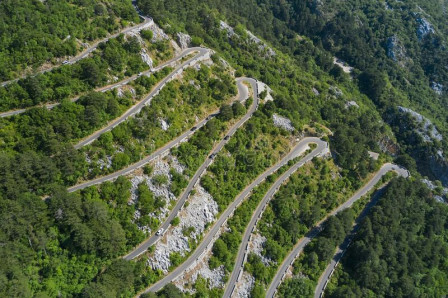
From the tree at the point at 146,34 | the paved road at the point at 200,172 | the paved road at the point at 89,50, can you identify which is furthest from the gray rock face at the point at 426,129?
the paved road at the point at 89,50

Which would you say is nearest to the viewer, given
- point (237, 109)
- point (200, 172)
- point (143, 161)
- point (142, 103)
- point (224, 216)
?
point (143, 161)

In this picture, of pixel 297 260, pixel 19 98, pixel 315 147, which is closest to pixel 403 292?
pixel 297 260

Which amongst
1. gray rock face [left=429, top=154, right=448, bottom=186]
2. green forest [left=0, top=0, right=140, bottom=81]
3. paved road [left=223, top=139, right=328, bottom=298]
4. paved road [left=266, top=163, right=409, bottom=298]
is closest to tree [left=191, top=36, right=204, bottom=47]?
green forest [left=0, top=0, right=140, bottom=81]

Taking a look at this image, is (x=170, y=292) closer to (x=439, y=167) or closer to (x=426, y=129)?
(x=439, y=167)

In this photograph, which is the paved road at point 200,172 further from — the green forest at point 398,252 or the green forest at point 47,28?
the green forest at point 398,252

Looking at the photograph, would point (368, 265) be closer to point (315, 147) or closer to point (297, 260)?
point (297, 260)

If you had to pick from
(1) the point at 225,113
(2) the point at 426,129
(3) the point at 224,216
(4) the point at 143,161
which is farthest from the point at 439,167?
(4) the point at 143,161
